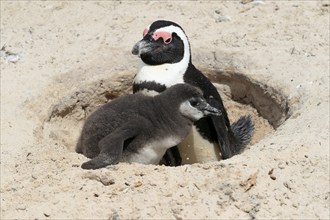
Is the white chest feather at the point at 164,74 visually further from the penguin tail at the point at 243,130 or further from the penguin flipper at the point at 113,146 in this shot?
the penguin tail at the point at 243,130

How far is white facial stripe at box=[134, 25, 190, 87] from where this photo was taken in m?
4.70

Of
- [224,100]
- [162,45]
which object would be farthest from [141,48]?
[224,100]

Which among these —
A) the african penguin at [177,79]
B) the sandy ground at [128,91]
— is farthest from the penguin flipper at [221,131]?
the sandy ground at [128,91]

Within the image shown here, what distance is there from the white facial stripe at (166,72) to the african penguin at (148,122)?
0.93ft

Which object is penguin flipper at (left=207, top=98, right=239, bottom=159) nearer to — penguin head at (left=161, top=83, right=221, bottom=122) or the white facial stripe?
the white facial stripe

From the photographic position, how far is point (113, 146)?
3924 mm

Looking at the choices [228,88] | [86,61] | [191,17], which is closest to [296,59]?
[228,88]

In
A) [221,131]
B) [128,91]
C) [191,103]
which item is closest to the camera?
[191,103]

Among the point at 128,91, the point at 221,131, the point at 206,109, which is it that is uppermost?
the point at 206,109

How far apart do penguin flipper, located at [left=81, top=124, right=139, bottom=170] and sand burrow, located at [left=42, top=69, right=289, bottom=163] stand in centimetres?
98

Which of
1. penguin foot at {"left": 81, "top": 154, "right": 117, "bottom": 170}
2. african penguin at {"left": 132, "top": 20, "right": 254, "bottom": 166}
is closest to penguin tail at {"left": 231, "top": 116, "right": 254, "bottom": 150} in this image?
A: african penguin at {"left": 132, "top": 20, "right": 254, "bottom": 166}

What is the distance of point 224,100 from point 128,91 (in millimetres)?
734

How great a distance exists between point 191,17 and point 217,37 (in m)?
0.37

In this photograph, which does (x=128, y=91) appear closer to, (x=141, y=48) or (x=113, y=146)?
(x=141, y=48)
